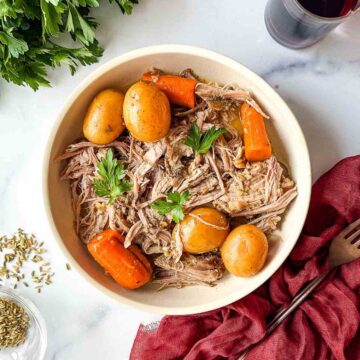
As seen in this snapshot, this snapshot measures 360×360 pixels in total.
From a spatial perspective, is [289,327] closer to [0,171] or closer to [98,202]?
[98,202]

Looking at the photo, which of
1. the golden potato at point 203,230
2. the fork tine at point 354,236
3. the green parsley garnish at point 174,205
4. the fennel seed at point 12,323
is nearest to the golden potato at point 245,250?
the golden potato at point 203,230

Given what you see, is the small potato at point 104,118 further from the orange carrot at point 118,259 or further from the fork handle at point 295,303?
the fork handle at point 295,303

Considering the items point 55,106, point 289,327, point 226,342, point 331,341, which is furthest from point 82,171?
point 331,341

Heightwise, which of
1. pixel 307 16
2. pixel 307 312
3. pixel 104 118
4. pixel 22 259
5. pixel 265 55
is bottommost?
pixel 22 259

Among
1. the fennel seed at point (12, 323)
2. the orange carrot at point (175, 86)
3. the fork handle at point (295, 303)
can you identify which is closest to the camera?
the orange carrot at point (175, 86)

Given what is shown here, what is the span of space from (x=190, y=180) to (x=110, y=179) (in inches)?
9.0

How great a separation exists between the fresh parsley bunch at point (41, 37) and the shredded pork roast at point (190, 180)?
0.85ft

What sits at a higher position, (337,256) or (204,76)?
(204,76)

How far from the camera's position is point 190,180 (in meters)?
1.67

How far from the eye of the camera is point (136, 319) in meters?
1.88

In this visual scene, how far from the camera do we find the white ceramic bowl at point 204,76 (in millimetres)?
1611

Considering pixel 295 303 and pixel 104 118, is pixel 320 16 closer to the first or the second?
pixel 104 118

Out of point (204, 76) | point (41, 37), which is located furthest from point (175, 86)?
point (41, 37)

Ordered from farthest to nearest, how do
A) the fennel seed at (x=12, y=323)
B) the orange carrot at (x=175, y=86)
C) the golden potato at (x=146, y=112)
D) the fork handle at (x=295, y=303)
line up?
the fennel seed at (x=12, y=323), the fork handle at (x=295, y=303), the orange carrot at (x=175, y=86), the golden potato at (x=146, y=112)
